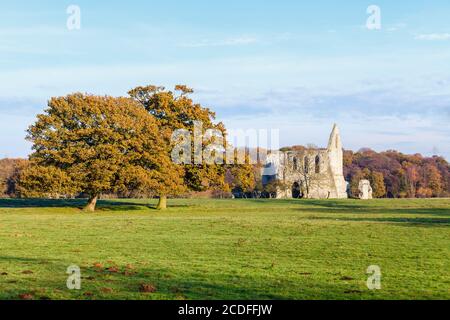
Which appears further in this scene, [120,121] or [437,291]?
[120,121]

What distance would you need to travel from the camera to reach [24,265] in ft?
46.1

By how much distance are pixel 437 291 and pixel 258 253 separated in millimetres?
6534

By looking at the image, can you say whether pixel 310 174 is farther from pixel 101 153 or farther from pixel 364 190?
pixel 101 153

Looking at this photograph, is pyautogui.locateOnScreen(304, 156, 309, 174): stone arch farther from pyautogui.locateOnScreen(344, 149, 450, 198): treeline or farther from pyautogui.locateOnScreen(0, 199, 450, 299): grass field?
pyautogui.locateOnScreen(0, 199, 450, 299): grass field

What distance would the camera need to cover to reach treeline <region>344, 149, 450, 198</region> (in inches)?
4360

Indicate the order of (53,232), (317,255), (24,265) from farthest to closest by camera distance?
(53,232)
(317,255)
(24,265)

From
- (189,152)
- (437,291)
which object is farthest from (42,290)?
(189,152)

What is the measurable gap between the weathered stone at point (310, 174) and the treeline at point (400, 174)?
9518 mm

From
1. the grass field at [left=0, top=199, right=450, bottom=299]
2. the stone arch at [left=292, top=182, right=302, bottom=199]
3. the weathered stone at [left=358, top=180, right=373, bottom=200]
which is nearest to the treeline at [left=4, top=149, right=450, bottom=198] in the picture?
the stone arch at [left=292, top=182, right=302, bottom=199]

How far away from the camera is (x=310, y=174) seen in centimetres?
9244

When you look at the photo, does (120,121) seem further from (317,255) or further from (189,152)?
(317,255)

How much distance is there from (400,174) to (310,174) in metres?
29.4

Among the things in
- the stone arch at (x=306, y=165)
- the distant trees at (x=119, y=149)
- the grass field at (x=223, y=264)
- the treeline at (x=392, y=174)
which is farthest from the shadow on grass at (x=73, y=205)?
the treeline at (x=392, y=174)
